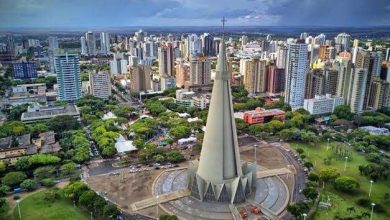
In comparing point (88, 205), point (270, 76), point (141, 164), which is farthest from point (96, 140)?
point (270, 76)

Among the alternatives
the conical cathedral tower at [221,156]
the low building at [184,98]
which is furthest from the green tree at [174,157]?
the low building at [184,98]

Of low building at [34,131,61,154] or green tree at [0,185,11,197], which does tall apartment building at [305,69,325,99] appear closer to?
low building at [34,131,61,154]

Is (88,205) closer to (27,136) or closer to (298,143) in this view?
(27,136)

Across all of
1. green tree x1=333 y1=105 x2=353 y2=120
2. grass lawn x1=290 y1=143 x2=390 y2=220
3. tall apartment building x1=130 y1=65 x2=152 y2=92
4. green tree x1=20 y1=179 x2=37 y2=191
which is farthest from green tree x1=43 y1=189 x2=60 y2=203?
tall apartment building x1=130 y1=65 x2=152 y2=92

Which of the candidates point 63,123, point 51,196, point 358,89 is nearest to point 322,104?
point 358,89

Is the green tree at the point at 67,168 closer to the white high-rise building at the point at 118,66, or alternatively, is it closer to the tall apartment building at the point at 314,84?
the tall apartment building at the point at 314,84

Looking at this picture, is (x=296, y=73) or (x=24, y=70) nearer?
A: (x=296, y=73)

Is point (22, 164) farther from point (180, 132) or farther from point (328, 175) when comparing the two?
point (328, 175)
